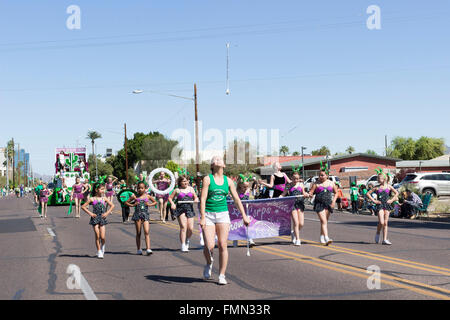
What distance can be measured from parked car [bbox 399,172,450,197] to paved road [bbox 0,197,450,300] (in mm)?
17441

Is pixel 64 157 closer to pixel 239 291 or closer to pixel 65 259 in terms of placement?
pixel 65 259

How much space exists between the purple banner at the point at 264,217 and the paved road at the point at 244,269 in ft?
1.12

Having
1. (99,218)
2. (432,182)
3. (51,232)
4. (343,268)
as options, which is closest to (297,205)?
(343,268)

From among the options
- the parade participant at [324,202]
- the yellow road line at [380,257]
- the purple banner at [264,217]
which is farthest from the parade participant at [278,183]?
the yellow road line at [380,257]

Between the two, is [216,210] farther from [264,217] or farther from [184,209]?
[264,217]

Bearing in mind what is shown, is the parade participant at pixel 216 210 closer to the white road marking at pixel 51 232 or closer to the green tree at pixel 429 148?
the white road marking at pixel 51 232

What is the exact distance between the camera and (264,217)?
40.9 ft

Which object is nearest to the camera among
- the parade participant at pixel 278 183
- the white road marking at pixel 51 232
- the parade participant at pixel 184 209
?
the parade participant at pixel 184 209

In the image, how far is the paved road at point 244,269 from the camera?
7.17m
